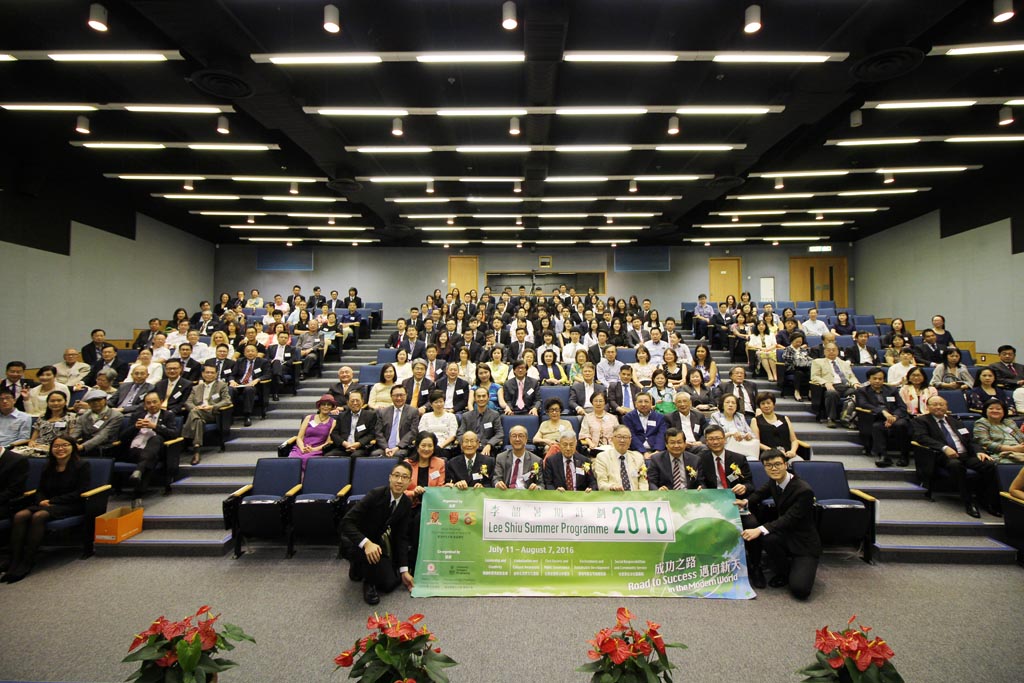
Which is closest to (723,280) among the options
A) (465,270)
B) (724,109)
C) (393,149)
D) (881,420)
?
(465,270)

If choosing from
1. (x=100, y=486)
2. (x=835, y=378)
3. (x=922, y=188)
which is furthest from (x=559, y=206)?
(x=100, y=486)

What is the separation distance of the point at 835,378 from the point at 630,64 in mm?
5035

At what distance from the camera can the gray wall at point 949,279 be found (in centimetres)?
857

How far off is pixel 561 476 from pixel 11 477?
4.75 m

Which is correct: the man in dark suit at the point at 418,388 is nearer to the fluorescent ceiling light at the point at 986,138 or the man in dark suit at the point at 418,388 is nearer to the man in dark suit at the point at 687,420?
the man in dark suit at the point at 687,420

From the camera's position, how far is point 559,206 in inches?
413

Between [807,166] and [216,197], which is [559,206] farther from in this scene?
[216,197]

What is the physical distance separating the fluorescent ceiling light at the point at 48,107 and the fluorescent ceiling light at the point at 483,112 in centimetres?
458

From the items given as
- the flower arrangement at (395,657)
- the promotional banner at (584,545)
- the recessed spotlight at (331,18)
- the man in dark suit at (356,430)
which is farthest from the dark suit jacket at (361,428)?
the recessed spotlight at (331,18)

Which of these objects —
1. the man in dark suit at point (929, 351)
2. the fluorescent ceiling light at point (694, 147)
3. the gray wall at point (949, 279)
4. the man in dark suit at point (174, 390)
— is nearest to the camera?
the man in dark suit at point (174, 390)

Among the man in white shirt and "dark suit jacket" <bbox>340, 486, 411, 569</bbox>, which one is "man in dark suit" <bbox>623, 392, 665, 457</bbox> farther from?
the man in white shirt

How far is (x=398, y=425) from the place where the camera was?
16.8 feet

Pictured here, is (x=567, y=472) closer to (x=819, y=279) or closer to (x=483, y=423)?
(x=483, y=423)

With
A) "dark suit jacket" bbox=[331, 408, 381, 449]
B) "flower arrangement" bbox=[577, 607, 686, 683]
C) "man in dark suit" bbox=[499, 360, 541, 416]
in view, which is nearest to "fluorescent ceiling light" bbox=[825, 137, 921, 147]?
"man in dark suit" bbox=[499, 360, 541, 416]
